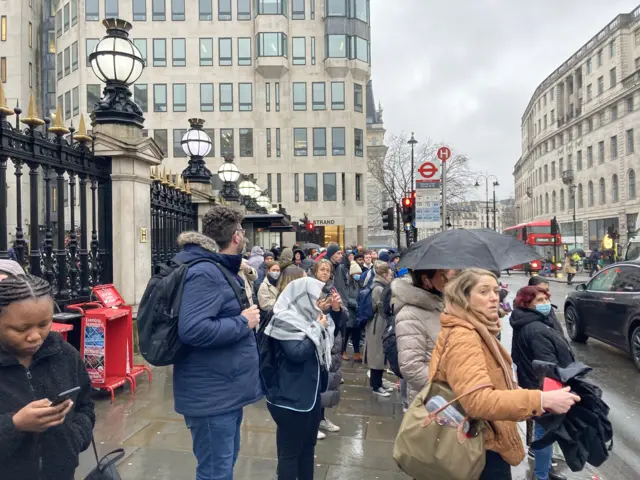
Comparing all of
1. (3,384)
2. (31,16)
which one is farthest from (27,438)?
(31,16)

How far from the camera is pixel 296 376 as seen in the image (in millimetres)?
3262

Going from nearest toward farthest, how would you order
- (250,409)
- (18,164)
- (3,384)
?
(3,384) < (18,164) < (250,409)

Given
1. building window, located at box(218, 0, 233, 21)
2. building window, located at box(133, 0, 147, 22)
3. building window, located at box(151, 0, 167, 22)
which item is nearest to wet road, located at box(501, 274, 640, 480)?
building window, located at box(218, 0, 233, 21)

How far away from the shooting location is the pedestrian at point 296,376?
127 inches

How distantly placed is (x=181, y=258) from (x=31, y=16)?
173 ft

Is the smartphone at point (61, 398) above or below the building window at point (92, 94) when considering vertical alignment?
below

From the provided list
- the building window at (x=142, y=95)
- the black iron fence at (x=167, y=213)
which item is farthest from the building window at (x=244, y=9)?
the black iron fence at (x=167, y=213)

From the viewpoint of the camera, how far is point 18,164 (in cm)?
496

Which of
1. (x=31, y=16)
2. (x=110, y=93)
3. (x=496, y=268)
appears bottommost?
(x=496, y=268)

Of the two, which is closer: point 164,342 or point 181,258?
point 164,342

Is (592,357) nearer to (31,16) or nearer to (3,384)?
(3,384)

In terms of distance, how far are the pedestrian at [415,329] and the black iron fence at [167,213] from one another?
19.7 feet

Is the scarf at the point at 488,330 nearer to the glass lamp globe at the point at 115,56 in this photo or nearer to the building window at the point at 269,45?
the glass lamp globe at the point at 115,56

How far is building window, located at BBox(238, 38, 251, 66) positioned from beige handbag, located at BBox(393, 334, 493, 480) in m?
43.4
